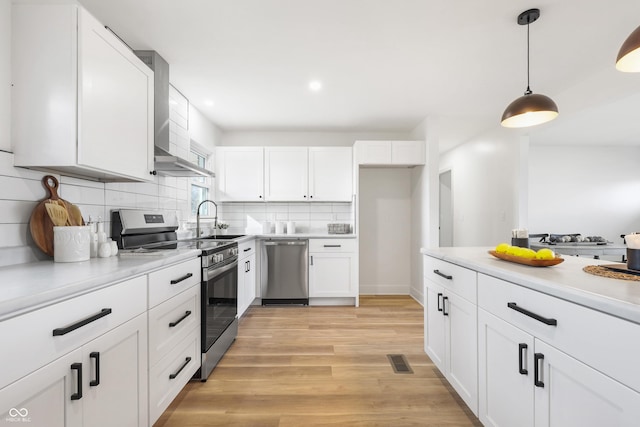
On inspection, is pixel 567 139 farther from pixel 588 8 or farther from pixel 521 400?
pixel 521 400

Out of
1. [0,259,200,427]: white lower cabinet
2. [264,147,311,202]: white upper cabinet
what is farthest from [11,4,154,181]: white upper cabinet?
[264,147,311,202]: white upper cabinet

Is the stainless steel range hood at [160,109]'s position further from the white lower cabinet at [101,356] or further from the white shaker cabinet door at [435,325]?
the white shaker cabinet door at [435,325]

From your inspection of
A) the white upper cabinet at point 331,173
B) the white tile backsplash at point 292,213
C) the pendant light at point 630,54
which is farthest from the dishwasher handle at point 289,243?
the pendant light at point 630,54

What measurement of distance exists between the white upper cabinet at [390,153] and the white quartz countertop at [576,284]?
253cm

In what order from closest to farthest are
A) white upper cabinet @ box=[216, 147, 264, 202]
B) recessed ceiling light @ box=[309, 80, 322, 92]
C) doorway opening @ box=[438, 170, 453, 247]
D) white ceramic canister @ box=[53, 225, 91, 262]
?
white ceramic canister @ box=[53, 225, 91, 262] < recessed ceiling light @ box=[309, 80, 322, 92] < white upper cabinet @ box=[216, 147, 264, 202] < doorway opening @ box=[438, 170, 453, 247]

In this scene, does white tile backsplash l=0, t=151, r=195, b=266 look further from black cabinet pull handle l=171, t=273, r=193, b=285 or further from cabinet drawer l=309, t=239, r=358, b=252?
cabinet drawer l=309, t=239, r=358, b=252

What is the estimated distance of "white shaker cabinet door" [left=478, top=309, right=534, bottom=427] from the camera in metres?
1.12

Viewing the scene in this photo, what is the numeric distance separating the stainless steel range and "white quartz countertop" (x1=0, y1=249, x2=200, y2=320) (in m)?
0.34

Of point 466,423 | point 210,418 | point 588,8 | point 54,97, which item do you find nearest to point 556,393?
point 466,423

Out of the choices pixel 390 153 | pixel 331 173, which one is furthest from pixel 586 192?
pixel 331 173

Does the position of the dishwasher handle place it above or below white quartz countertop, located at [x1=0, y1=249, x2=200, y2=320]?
below

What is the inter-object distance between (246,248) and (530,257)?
281 centimetres

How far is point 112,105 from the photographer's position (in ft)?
5.40

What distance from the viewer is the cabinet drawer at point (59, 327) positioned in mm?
783
